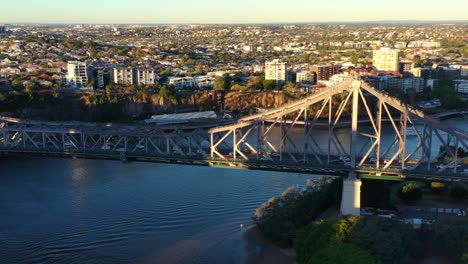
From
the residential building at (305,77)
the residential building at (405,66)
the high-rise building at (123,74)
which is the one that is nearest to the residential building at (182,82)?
the high-rise building at (123,74)

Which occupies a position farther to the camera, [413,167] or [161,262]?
[413,167]

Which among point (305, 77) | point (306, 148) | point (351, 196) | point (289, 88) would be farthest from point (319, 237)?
point (305, 77)

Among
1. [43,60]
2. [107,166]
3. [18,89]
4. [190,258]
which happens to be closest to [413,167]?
[190,258]

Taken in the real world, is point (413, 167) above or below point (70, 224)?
above

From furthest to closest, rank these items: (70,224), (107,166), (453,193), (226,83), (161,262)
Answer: (226,83) → (107,166) → (453,193) → (70,224) → (161,262)

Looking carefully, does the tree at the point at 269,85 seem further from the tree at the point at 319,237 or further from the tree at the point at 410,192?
the tree at the point at 319,237

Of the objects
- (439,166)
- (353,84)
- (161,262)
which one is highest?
(353,84)

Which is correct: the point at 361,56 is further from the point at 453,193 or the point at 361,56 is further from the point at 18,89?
the point at 453,193
